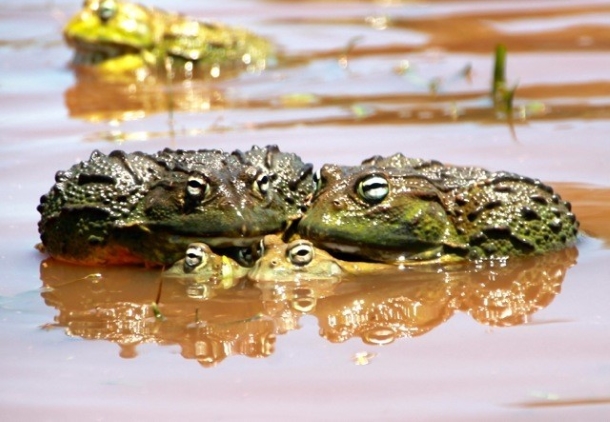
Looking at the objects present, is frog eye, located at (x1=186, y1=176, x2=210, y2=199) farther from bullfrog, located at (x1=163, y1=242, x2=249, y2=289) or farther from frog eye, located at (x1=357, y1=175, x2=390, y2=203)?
frog eye, located at (x1=357, y1=175, x2=390, y2=203)

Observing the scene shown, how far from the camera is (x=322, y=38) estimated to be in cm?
1741

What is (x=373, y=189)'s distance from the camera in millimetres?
7305

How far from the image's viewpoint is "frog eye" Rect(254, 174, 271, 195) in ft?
24.2

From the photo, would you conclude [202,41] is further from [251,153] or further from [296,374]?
[296,374]

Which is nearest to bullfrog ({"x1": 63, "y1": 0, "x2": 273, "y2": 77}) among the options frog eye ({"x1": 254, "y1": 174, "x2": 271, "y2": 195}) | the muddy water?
the muddy water

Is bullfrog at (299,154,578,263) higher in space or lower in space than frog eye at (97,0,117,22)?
lower


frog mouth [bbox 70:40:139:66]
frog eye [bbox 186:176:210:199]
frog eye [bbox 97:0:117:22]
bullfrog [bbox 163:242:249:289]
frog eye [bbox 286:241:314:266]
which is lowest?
bullfrog [bbox 163:242:249:289]

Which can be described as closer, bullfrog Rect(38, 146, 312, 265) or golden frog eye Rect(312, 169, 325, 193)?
bullfrog Rect(38, 146, 312, 265)

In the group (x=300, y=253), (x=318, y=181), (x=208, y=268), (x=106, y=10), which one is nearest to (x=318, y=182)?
(x=318, y=181)

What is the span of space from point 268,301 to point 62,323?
1105 millimetres

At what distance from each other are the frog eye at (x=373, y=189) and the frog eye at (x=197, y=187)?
0.88m

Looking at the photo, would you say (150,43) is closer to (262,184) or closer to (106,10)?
(106,10)

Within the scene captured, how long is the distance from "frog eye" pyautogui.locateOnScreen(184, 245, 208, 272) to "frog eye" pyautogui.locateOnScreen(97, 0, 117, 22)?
906 centimetres

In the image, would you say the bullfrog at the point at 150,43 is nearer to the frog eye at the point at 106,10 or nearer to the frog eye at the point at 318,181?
the frog eye at the point at 106,10
